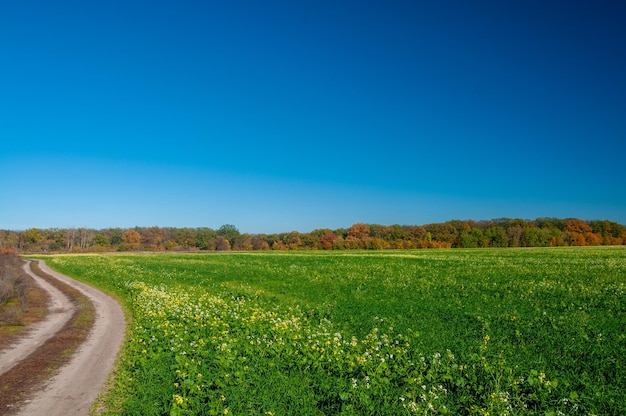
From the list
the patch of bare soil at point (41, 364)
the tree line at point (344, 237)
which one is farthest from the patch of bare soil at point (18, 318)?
the tree line at point (344, 237)

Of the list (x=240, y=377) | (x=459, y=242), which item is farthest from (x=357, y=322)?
(x=459, y=242)

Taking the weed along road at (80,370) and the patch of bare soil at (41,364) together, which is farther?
the patch of bare soil at (41,364)

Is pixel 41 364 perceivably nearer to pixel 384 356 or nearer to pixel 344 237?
pixel 384 356

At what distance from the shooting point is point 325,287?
29.3m

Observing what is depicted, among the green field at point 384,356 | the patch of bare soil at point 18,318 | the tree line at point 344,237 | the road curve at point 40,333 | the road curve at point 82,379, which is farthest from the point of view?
the tree line at point 344,237

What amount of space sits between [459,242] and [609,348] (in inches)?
4586

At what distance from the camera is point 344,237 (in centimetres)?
14300

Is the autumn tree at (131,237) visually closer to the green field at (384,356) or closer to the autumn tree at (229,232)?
the autumn tree at (229,232)

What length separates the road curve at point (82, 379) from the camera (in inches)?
357

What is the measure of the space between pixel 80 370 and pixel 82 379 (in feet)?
3.07

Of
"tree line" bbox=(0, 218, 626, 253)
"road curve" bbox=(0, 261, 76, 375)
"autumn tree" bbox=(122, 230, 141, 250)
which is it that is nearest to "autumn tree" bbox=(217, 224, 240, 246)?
"tree line" bbox=(0, 218, 626, 253)

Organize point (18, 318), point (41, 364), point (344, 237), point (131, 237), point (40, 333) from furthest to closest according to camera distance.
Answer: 1. point (131, 237)
2. point (344, 237)
3. point (18, 318)
4. point (40, 333)
5. point (41, 364)

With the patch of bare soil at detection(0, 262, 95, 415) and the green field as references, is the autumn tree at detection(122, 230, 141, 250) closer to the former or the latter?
the green field

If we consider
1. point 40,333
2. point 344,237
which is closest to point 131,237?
point 344,237
